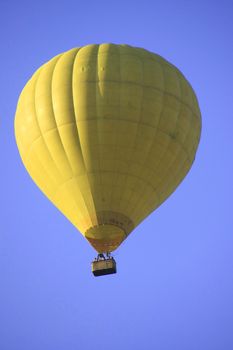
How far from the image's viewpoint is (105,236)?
1448 inches

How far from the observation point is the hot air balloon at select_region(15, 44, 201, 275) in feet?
120

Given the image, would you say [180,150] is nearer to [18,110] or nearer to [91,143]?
[91,143]

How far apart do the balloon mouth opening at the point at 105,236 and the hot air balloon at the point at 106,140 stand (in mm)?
30

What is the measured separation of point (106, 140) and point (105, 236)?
291 cm

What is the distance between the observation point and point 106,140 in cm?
3641

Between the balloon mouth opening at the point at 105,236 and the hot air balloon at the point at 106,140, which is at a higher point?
the hot air balloon at the point at 106,140

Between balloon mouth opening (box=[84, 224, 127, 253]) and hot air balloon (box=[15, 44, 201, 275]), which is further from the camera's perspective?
balloon mouth opening (box=[84, 224, 127, 253])

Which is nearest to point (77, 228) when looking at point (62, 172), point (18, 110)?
point (62, 172)

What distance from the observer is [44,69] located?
38.1m

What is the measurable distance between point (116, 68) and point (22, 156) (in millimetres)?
4119

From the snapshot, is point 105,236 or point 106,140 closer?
point 106,140

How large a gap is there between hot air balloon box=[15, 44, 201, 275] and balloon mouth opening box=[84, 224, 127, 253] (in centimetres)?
3

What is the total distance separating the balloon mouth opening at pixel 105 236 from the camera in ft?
120

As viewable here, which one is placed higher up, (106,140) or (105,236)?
(106,140)
